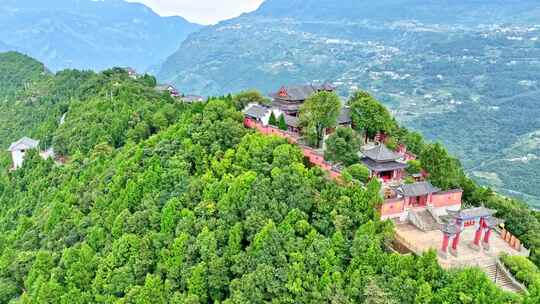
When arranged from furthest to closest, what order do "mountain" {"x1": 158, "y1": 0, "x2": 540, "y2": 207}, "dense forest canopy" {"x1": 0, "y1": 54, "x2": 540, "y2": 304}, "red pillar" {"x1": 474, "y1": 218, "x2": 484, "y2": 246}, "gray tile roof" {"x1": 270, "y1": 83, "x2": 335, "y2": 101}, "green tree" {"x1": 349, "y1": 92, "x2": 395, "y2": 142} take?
"mountain" {"x1": 158, "y1": 0, "x2": 540, "y2": 207} → "gray tile roof" {"x1": 270, "y1": 83, "x2": 335, "y2": 101} → "green tree" {"x1": 349, "y1": 92, "x2": 395, "y2": 142} → "red pillar" {"x1": 474, "y1": 218, "x2": 484, "y2": 246} → "dense forest canopy" {"x1": 0, "y1": 54, "x2": 540, "y2": 304}

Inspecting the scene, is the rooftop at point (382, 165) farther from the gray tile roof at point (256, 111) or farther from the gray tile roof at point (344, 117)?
the gray tile roof at point (256, 111)

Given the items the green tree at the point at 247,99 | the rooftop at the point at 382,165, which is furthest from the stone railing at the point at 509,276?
the green tree at the point at 247,99

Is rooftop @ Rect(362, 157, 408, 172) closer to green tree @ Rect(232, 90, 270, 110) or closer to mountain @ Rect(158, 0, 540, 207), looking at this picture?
green tree @ Rect(232, 90, 270, 110)

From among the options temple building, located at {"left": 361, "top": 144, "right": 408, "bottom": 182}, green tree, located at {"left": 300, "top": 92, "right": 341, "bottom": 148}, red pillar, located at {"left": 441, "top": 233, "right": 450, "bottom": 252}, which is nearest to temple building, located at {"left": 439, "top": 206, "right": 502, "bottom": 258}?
red pillar, located at {"left": 441, "top": 233, "right": 450, "bottom": 252}

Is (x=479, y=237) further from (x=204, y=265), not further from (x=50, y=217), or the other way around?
(x=50, y=217)

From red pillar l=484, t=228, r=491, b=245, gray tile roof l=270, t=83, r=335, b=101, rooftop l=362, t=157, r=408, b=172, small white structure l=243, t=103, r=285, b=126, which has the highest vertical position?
gray tile roof l=270, t=83, r=335, b=101

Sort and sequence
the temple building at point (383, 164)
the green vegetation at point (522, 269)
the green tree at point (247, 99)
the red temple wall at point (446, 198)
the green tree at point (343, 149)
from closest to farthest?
1. the green vegetation at point (522, 269)
2. the red temple wall at point (446, 198)
3. the temple building at point (383, 164)
4. the green tree at point (343, 149)
5. the green tree at point (247, 99)
